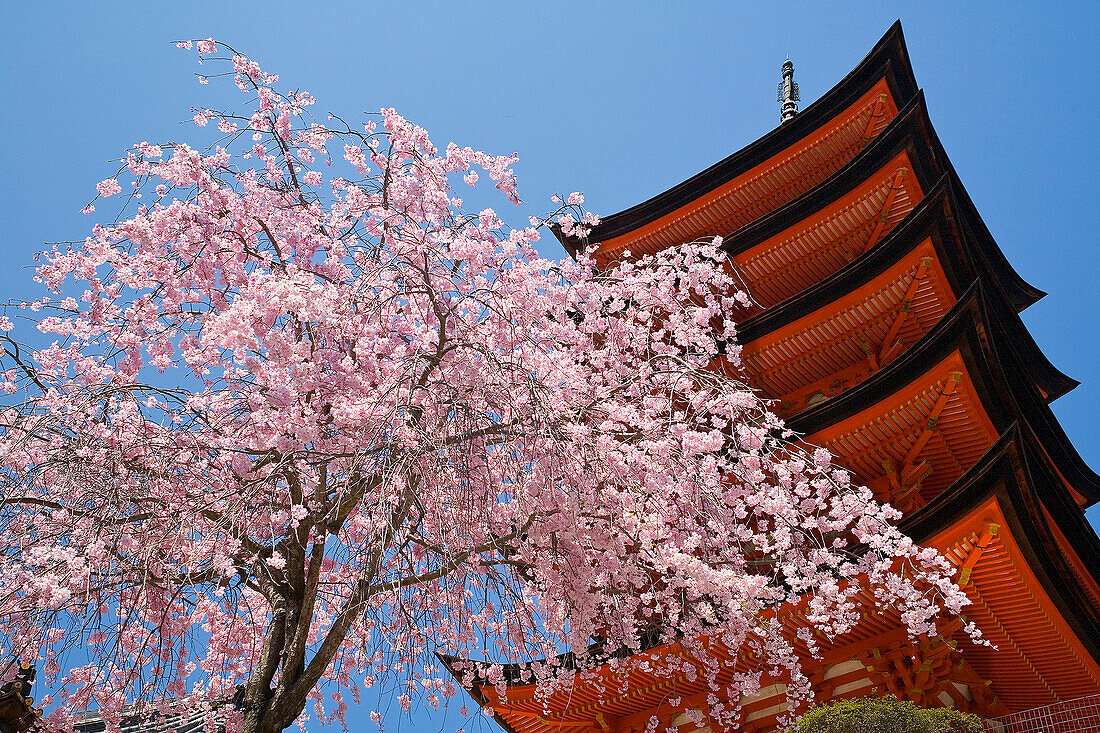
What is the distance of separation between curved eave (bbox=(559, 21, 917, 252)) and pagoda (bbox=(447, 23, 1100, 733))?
0.03m

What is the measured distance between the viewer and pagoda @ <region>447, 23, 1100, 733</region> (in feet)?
23.6

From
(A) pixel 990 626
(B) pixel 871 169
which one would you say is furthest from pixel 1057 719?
(B) pixel 871 169

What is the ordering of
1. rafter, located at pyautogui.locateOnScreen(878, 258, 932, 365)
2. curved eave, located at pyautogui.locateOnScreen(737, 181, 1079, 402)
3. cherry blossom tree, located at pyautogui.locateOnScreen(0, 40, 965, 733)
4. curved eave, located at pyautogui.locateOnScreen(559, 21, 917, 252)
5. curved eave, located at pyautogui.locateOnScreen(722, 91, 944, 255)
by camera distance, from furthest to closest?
curved eave, located at pyautogui.locateOnScreen(559, 21, 917, 252) → curved eave, located at pyautogui.locateOnScreen(722, 91, 944, 255) → rafter, located at pyautogui.locateOnScreen(878, 258, 932, 365) → curved eave, located at pyautogui.locateOnScreen(737, 181, 1079, 402) → cherry blossom tree, located at pyautogui.locateOnScreen(0, 40, 965, 733)

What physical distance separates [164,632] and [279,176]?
3.87m

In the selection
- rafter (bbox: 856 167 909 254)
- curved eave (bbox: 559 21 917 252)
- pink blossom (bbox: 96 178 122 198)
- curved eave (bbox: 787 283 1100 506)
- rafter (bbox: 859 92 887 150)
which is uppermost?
curved eave (bbox: 559 21 917 252)

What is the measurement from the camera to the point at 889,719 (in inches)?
255

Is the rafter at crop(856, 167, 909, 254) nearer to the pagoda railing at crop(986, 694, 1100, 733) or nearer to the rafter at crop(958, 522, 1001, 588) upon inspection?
the rafter at crop(958, 522, 1001, 588)

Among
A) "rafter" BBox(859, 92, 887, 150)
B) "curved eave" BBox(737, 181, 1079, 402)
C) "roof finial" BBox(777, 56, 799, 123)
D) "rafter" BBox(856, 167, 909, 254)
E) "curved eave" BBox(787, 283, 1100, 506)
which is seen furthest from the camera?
"roof finial" BBox(777, 56, 799, 123)

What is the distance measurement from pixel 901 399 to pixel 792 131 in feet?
20.8

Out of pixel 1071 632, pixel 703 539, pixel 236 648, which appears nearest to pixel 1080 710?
pixel 1071 632

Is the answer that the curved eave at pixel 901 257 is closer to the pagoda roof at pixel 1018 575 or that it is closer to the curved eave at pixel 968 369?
the curved eave at pixel 968 369

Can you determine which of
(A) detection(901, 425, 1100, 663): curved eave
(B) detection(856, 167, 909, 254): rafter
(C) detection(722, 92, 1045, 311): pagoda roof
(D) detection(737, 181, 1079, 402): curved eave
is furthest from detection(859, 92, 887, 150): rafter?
(A) detection(901, 425, 1100, 663): curved eave

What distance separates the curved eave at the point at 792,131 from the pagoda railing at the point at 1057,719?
913cm

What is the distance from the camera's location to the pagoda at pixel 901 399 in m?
7.19
